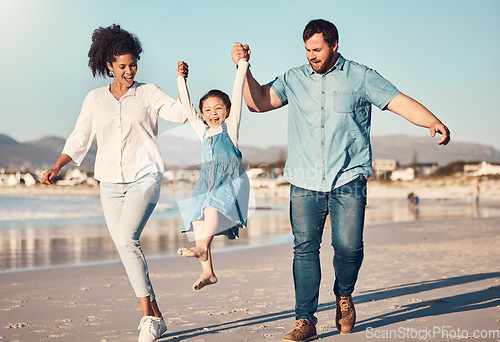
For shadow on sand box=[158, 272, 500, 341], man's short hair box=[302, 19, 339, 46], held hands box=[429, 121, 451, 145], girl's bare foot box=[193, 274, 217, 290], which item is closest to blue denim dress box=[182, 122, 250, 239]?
girl's bare foot box=[193, 274, 217, 290]

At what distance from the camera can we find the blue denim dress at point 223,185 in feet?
14.4

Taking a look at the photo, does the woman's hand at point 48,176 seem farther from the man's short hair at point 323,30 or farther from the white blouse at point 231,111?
the man's short hair at point 323,30

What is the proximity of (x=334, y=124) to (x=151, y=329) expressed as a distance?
6.76 ft

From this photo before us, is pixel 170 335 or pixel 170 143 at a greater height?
pixel 170 143

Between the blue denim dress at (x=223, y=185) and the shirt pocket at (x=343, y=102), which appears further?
the shirt pocket at (x=343, y=102)

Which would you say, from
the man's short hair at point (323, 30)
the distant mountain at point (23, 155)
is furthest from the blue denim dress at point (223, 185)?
the distant mountain at point (23, 155)

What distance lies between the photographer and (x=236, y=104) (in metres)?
4.51

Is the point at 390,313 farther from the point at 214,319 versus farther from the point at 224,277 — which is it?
the point at 224,277

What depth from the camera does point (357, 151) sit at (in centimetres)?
454

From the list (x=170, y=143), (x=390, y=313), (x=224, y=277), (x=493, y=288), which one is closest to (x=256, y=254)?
(x=224, y=277)

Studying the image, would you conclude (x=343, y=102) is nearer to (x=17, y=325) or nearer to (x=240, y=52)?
(x=240, y=52)

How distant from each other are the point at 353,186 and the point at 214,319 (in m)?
1.92

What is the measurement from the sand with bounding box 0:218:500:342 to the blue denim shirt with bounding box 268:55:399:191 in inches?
49.5

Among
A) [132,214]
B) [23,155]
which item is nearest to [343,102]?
[132,214]
